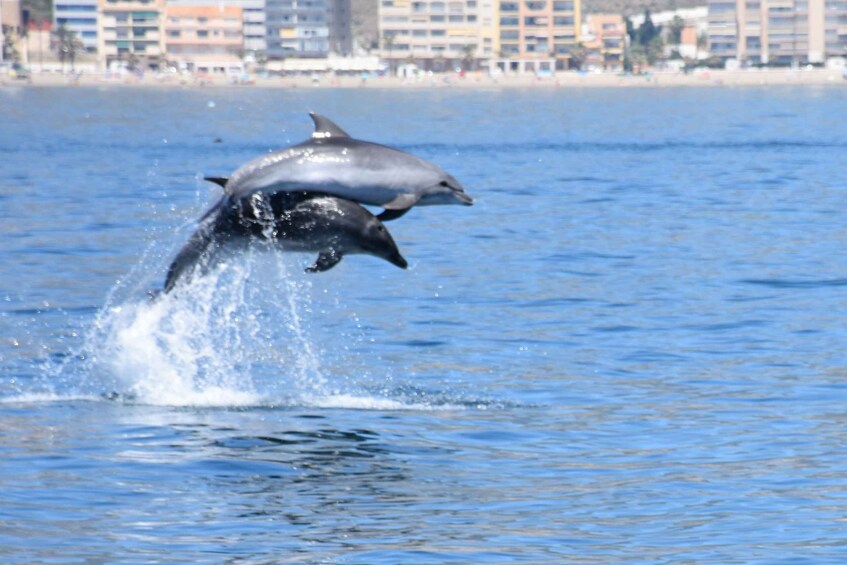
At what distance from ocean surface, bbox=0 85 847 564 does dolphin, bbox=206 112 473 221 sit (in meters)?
1.20

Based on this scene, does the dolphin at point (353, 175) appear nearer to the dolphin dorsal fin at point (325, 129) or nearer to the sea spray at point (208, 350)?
the dolphin dorsal fin at point (325, 129)

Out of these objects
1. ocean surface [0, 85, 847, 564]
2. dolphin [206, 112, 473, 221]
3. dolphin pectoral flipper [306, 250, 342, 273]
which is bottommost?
ocean surface [0, 85, 847, 564]

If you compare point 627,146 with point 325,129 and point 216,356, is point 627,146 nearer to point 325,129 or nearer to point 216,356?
point 216,356

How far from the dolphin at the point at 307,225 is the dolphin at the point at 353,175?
0.17 metres

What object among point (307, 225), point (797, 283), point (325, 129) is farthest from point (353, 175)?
point (797, 283)

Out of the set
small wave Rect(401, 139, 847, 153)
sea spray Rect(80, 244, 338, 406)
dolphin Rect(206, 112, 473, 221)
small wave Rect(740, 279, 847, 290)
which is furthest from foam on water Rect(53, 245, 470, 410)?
small wave Rect(401, 139, 847, 153)

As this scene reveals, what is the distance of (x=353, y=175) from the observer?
14297 millimetres

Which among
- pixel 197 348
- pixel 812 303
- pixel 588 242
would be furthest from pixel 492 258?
pixel 197 348

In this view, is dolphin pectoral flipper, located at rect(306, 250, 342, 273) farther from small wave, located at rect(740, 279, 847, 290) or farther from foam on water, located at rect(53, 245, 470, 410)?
small wave, located at rect(740, 279, 847, 290)

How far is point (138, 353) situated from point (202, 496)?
605 cm

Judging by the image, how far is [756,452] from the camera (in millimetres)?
15742

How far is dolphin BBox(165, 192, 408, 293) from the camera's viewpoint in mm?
14625

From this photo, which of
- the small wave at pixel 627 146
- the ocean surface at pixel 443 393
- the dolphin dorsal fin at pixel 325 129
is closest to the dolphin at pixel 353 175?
the dolphin dorsal fin at pixel 325 129

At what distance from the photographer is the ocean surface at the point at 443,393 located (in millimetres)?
13297
